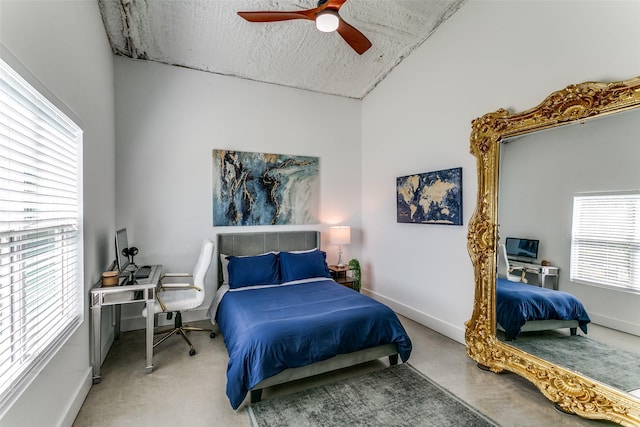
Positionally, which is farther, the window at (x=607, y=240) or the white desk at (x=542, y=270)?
the white desk at (x=542, y=270)

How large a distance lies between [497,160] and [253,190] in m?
2.99

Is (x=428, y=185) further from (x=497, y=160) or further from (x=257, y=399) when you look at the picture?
(x=257, y=399)

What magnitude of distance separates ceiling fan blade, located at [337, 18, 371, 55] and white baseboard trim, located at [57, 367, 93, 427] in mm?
3438

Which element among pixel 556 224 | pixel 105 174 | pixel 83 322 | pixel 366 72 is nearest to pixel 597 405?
pixel 556 224

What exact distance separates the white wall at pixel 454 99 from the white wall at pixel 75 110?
3.48 metres

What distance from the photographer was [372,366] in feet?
9.40

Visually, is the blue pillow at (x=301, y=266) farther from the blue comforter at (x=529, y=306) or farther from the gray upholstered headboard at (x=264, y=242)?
the blue comforter at (x=529, y=306)

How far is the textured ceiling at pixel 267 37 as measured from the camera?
3.02 meters

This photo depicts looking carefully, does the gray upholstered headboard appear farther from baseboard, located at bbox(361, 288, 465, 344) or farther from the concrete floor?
baseboard, located at bbox(361, 288, 465, 344)

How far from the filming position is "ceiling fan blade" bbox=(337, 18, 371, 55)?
253cm

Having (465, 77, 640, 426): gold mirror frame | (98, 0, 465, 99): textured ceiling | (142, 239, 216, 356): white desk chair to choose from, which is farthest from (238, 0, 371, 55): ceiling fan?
(142, 239, 216, 356): white desk chair

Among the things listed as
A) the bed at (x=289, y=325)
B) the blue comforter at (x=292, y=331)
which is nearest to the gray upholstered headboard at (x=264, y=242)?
the bed at (x=289, y=325)

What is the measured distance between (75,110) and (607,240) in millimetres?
3909

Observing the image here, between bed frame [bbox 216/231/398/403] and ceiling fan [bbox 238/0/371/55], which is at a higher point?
ceiling fan [bbox 238/0/371/55]
